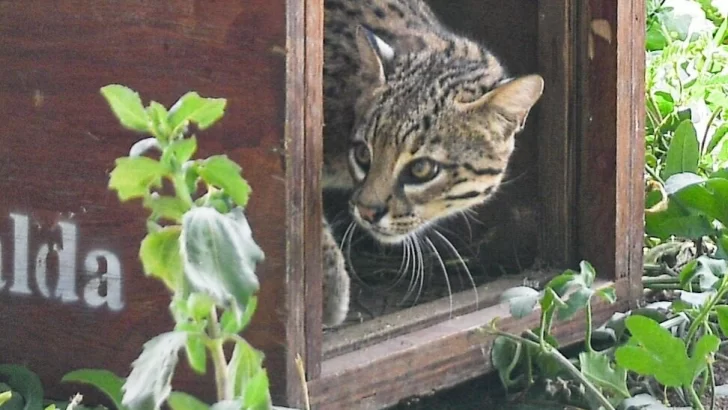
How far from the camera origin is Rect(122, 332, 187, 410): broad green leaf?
96 centimetres

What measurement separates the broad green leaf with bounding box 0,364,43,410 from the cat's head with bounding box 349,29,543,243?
0.71m

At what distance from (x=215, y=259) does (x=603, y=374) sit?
1022mm

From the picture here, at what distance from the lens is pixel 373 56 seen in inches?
88.7

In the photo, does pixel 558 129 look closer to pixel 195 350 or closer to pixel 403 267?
pixel 403 267

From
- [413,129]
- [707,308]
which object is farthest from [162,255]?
[413,129]

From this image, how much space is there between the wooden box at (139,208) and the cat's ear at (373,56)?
1.55 ft

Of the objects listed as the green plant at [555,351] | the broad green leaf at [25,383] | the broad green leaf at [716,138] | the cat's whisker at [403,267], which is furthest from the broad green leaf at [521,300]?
the broad green leaf at [716,138]

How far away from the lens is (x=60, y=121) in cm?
168

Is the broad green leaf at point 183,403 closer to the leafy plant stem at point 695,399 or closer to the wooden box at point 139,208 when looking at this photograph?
the wooden box at point 139,208

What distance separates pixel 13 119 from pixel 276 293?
1.61 ft

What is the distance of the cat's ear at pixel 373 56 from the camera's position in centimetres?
224

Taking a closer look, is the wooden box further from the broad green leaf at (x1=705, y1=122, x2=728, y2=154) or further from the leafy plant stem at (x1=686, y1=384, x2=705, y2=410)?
the broad green leaf at (x1=705, y1=122, x2=728, y2=154)

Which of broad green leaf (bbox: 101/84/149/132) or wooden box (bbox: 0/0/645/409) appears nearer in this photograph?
broad green leaf (bbox: 101/84/149/132)

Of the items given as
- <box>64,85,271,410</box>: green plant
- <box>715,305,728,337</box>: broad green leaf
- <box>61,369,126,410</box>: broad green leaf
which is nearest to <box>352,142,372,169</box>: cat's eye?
<box>715,305,728,337</box>: broad green leaf
